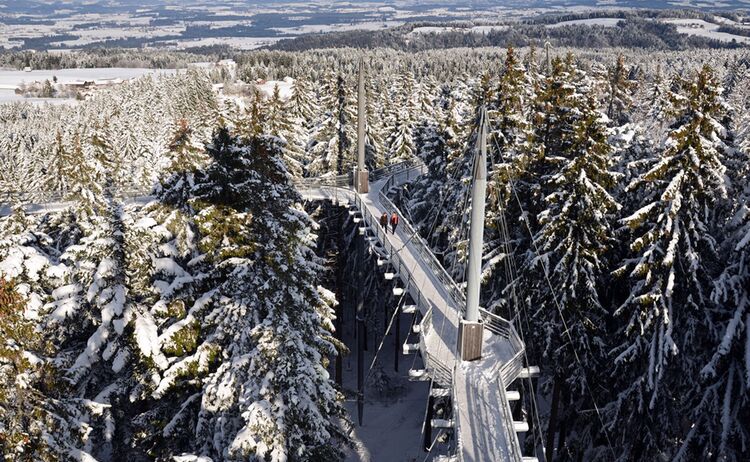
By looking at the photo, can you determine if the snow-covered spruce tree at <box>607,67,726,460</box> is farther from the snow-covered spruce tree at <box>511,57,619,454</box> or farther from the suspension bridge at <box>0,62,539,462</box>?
the suspension bridge at <box>0,62,539,462</box>

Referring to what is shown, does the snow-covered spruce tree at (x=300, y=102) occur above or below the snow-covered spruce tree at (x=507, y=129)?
below

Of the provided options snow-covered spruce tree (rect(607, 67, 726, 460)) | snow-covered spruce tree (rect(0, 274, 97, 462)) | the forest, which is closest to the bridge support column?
the forest

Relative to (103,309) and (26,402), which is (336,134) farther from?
(26,402)

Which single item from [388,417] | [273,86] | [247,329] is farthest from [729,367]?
[273,86]

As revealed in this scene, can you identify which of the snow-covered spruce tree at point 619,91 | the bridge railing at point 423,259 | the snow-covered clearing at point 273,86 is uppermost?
the snow-covered spruce tree at point 619,91

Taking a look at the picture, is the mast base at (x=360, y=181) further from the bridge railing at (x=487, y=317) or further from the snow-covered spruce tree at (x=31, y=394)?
the snow-covered spruce tree at (x=31, y=394)

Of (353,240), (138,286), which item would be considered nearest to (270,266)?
(138,286)

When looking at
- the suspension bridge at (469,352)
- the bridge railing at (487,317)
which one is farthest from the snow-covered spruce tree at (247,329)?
the bridge railing at (487,317)
